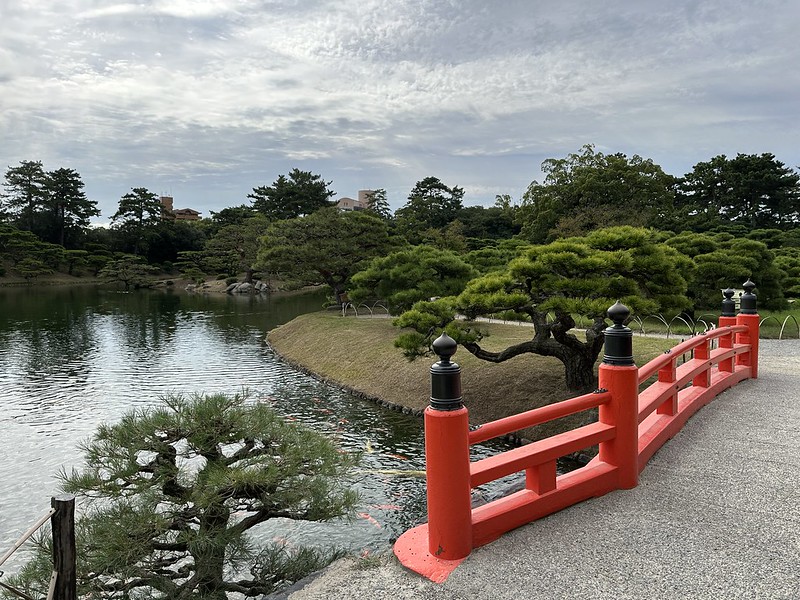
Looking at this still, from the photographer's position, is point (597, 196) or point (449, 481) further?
point (597, 196)

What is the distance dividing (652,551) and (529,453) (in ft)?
2.04

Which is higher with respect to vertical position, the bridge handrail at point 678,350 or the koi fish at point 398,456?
the bridge handrail at point 678,350

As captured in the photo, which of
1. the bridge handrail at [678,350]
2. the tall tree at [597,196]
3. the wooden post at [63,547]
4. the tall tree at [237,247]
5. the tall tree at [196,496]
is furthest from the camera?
the tall tree at [237,247]

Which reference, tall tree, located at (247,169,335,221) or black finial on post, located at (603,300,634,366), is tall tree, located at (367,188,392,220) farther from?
black finial on post, located at (603,300,634,366)

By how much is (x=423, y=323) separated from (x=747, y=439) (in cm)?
439

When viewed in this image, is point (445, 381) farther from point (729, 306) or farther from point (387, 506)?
point (729, 306)

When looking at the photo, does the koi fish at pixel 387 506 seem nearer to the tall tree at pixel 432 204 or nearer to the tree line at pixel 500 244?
the tree line at pixel 500 244

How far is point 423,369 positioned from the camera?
10.3m

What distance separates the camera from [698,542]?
7.87 ft

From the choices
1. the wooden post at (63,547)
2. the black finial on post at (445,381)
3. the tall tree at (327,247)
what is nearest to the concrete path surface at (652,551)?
the black finial on post at (445,381)

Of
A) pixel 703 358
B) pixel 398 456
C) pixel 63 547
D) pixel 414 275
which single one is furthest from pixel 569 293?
pixel 414 275

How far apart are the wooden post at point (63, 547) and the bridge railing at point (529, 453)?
1406 millimetres

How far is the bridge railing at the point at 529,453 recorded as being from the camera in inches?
88.7

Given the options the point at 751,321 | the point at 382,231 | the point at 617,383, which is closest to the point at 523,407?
the point at 751,321
